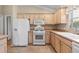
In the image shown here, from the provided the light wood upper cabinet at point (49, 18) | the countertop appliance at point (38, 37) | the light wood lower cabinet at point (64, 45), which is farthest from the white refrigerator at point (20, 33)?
the light wood lower cabinet at point (64, 45)

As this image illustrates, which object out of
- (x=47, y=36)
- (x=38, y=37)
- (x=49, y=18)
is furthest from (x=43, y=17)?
(x=38, y=37)

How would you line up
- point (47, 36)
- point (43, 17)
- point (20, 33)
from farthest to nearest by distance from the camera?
1. point (43, 17)
2. point (47, 36)
3. point (20, 33)

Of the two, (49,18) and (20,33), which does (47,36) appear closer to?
(49,18)

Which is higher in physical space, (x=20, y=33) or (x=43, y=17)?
(x=43, y=17)

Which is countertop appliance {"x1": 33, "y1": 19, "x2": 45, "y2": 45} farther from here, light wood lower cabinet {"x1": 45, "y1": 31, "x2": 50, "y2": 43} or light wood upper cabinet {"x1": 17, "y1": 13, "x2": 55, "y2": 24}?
light wood upper cabinet {"x1": 17, "y1": 13, "x2": 55, "y2": 24}

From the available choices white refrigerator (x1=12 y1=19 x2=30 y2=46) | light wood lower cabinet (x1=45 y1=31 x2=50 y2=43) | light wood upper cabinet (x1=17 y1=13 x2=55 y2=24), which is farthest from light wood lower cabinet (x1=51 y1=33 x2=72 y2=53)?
light wood upper cabinet (x1=17 y1=13 x2=55 y2=24)

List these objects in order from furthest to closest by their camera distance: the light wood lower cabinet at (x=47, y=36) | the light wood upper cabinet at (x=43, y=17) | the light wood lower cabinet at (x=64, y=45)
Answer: the light wood upper cabinet at (x=43, y=17) → the light wood lower cabinet at (x=47, y=36) → the light wood lower cabinet at (x=64, y=45)

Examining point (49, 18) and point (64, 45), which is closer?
point (64, 45)

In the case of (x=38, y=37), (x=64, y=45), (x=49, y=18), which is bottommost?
(x=38, y=37)

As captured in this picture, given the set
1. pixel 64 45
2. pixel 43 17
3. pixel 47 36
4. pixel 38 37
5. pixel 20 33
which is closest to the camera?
pixel 64 45

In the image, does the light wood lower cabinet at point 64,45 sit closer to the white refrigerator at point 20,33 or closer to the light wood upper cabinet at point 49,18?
the white refrigerator at point 20,33
